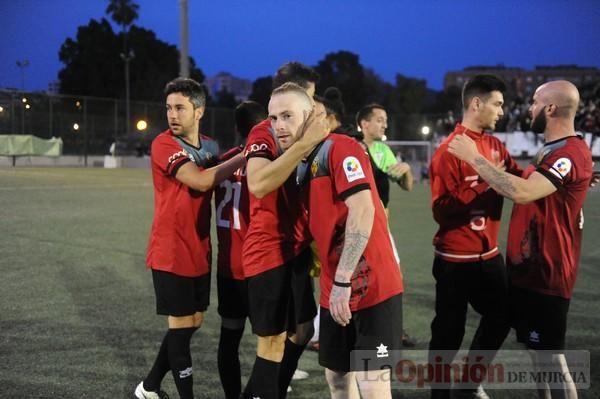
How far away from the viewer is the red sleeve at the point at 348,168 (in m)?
2.87

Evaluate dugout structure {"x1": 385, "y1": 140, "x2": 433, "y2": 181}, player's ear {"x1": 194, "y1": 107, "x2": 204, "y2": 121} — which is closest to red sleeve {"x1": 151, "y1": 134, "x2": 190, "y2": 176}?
player's ear {"x1": 194, "y1": 107, "x2": 204, "y2": 121}

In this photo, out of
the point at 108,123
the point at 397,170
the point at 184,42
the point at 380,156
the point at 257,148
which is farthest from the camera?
the point at 108,123

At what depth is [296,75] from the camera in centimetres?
405

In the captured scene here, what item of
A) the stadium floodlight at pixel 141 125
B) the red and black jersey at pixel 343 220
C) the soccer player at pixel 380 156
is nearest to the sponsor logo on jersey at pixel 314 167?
the red and black jersey at pixel 343 220

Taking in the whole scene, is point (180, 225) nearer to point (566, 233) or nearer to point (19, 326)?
point (566, 233)

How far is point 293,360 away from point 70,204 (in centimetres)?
1335

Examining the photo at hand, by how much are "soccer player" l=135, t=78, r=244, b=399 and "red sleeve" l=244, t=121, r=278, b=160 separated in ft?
1.54

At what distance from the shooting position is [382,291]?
2990 mm

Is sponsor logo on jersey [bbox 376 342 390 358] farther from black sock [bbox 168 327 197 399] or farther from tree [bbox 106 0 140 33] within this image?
tree [bbox 106 0 140 33]

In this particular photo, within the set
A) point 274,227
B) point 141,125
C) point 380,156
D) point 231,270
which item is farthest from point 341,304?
point 141,125

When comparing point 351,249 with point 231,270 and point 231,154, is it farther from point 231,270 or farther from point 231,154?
point 231,154

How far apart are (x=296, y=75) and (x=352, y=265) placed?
1.67 meters

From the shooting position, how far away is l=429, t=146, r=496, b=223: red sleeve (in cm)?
414

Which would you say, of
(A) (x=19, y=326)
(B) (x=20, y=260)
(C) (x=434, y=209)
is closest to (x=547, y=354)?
(C) (x=434, y=209)
